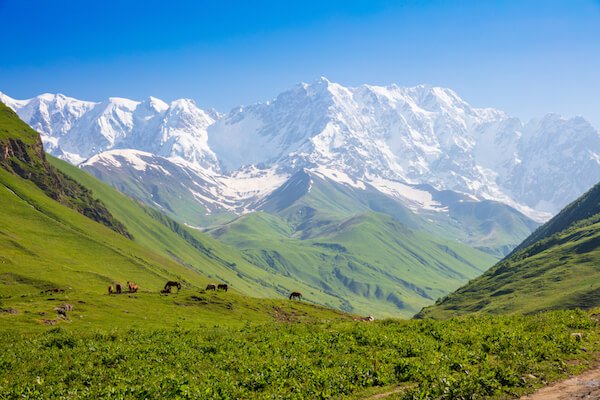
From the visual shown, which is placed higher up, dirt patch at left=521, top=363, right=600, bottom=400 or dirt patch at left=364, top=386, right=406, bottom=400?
dirt patch at left=521, top=363, right=600, bottom=400

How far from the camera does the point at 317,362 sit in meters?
31.9

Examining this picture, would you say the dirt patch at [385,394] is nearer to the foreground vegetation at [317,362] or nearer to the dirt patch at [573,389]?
the foreground vegetation at [317,362]

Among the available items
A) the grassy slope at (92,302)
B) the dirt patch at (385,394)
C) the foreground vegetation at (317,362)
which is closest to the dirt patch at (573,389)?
the foreground vegetation at (317,362)

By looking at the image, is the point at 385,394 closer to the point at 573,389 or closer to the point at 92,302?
the point at 573,389

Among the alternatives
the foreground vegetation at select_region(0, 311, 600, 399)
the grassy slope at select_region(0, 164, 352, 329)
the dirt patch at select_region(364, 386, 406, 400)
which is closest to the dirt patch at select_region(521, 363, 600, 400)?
the foreground vegetation at select_region(0, 311, 600, 399)

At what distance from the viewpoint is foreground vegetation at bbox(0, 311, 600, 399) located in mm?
26406

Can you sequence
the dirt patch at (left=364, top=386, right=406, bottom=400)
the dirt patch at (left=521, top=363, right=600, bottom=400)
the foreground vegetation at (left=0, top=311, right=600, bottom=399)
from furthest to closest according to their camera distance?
the foreground vegetation at (left=0, top=311, right=600, bottom=399) < the dirt patch at (left=364, top=386, right=406, bottom=400) < the dirt patch at (left=521, top=363, right=600, bottom=400)

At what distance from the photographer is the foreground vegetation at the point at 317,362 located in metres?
26.4

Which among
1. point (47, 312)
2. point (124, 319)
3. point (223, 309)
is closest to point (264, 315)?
point (223, 309)

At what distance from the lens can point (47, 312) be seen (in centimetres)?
6141

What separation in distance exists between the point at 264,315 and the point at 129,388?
5767 cm

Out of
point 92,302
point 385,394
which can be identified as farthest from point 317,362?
point 92,302

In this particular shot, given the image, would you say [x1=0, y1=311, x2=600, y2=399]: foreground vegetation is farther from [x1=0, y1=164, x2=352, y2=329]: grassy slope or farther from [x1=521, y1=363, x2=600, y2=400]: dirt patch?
[x1=0, y1=164, x2=352, y2=329]: grassy slope

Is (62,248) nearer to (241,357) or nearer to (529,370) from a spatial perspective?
(241,357)
